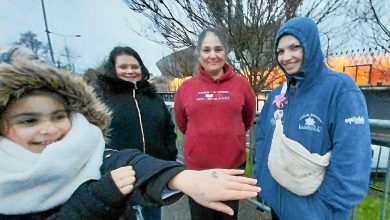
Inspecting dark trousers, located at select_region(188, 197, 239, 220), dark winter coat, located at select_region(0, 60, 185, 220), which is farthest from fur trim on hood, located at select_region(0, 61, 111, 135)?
dark trousers, located at select_region(188, 197, 239, 220)

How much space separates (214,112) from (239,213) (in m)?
1.57

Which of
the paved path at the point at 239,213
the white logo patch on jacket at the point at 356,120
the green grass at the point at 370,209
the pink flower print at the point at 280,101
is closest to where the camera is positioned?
the white logo patch on jacket at the point at 356,120

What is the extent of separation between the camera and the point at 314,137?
4.74 ft

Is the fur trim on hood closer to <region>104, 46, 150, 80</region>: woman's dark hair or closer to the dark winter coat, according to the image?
the dark winter coat

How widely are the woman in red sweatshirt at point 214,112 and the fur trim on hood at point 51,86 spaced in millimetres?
952

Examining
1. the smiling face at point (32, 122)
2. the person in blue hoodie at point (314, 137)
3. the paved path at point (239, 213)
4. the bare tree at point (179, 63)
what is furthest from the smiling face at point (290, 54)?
the bare tree at point (179, 63)

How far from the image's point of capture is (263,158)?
186 cm

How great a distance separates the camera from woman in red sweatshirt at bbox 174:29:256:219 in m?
2.07

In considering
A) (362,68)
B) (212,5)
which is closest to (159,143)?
(212,5)

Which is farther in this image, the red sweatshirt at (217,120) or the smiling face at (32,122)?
the red sweatshirt at (217,120)

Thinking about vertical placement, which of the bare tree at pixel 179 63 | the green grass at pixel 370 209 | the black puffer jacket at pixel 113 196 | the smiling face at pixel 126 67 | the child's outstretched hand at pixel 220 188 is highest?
the bare tree at pixel 179 63

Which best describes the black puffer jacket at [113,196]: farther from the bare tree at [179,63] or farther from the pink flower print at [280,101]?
the bare tree at [179,63]

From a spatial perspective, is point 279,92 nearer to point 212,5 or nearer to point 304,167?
point 304,167

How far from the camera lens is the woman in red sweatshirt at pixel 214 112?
2072mm
